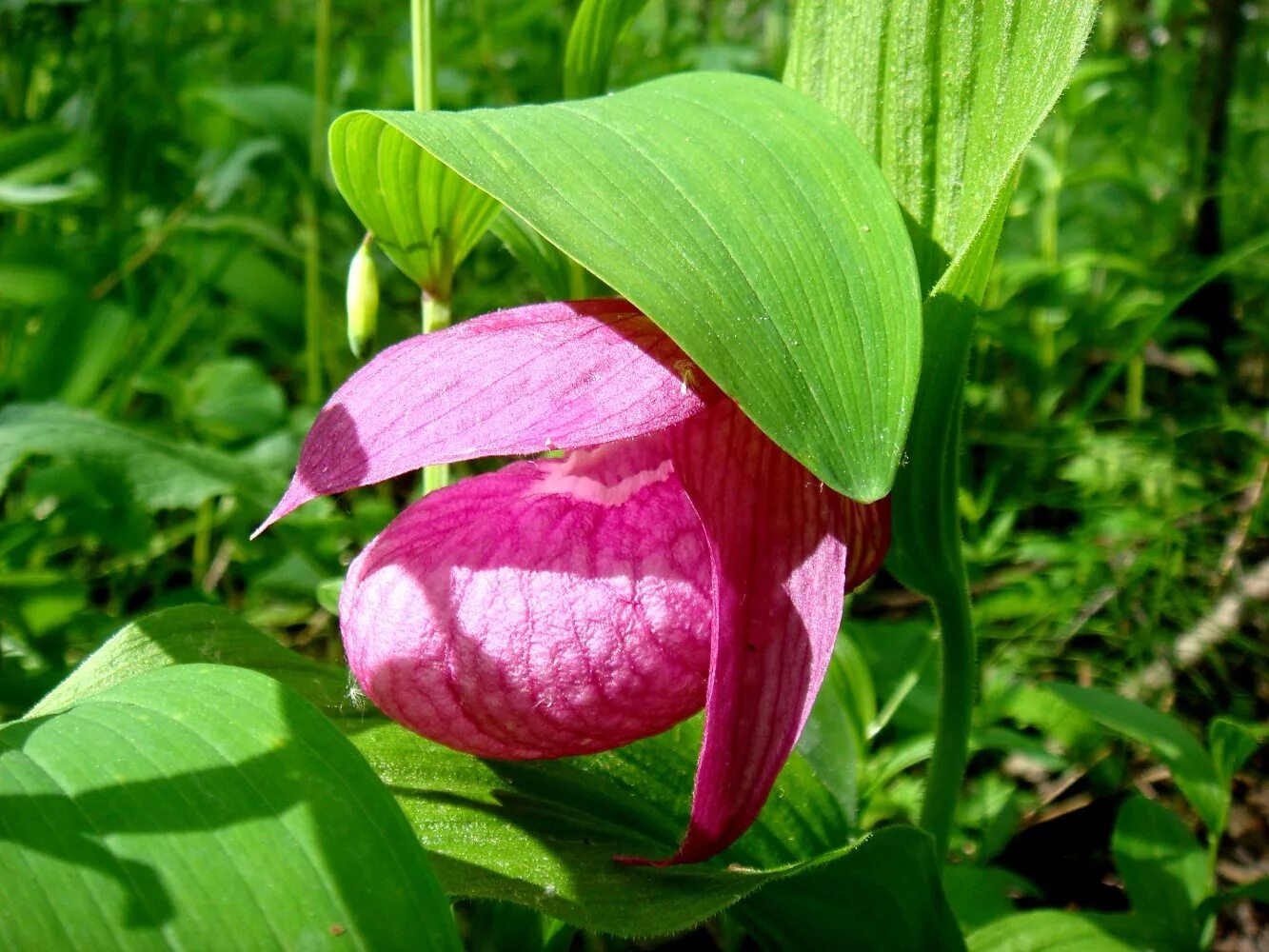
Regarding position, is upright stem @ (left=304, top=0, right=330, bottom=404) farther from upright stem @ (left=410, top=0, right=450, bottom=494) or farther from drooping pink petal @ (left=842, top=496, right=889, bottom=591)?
drooping pink petal @ (left=842, top=496, right=889, bottom=591)

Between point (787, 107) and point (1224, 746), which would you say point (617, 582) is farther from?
point (1224, 746)

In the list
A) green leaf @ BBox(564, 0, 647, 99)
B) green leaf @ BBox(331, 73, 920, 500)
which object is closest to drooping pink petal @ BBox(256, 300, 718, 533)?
green leaf @ BBox(331, 73, 920, 500)

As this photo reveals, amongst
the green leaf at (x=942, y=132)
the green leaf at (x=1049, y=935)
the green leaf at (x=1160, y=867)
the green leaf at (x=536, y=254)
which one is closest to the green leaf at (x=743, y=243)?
the green leaf at (x=942, y=132)

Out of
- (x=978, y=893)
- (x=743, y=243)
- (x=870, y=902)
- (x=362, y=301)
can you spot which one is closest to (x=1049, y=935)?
(x=978, y=893)

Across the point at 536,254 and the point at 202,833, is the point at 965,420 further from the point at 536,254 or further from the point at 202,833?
the point at 202,833

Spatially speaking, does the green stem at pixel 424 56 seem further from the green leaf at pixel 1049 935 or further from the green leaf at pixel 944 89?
the green leaf at pixel 1049 935

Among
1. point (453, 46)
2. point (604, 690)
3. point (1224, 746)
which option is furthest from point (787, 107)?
point (453, 46)
